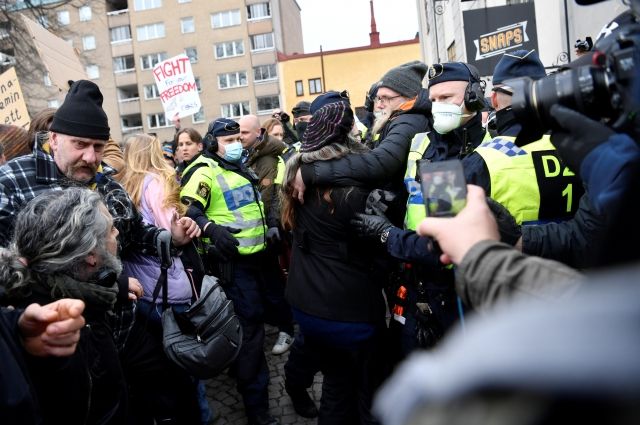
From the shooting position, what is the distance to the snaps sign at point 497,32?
6309 mm

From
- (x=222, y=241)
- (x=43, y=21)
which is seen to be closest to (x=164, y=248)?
(x=222, y=241)

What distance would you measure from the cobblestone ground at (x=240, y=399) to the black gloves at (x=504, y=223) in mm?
2247

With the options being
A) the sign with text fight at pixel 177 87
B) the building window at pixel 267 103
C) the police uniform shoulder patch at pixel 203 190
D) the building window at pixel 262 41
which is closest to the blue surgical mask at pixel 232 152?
the police uniform shoulder patch at pixel 203 190

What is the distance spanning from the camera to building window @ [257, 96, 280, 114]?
42.9 m

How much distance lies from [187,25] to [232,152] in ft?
151

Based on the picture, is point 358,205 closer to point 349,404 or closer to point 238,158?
point 349,404

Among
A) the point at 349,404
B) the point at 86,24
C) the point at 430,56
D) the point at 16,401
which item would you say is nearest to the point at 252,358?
the point at 349,404

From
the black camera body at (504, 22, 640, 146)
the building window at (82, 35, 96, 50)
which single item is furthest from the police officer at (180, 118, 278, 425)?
the building window at (82, 35, 96, 50)

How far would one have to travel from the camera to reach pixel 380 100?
3.40 metres

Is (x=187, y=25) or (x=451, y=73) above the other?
(x=187, y=25)

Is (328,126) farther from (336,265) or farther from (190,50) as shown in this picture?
(190,50)

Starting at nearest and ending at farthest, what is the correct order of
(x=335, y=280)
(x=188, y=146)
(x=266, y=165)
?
(x=335, y=280) < (x=266, y=165) < (x=188, y=146)

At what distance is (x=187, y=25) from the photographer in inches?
1778

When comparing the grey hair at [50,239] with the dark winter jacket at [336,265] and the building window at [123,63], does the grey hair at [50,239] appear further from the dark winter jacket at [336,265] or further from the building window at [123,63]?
the building window at [123,63]
